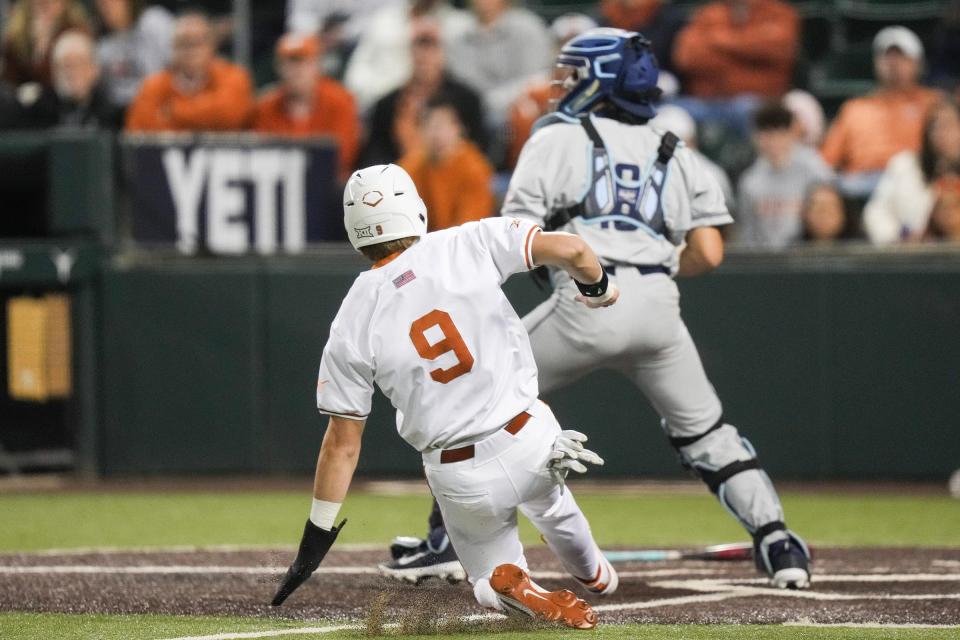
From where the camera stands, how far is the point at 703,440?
5.84 meters

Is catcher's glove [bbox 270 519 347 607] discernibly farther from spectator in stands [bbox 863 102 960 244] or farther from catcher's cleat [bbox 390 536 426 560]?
spectator in stands [bbox 863 102 960 244]

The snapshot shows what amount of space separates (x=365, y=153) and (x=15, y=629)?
260 inches

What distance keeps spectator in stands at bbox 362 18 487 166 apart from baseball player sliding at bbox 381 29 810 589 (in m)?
4.70

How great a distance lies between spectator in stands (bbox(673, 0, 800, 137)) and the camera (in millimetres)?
11430

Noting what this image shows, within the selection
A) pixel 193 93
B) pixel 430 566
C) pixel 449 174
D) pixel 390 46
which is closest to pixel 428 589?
pixel 430 566

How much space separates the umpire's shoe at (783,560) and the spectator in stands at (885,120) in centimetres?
520

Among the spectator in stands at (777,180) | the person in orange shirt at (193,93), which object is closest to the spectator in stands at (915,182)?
the spectator in stands at (777,180)

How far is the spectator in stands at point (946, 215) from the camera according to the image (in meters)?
9.39

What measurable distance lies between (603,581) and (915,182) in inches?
214

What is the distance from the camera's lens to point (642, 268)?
18.9ft

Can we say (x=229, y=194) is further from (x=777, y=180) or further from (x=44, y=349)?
(x=777, y=180)

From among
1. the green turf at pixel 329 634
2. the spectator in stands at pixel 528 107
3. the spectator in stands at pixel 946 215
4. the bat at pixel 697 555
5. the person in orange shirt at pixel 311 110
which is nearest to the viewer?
the green turf at pixel 329 634

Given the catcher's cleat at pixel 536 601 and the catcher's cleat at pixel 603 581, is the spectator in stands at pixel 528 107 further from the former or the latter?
the catcher's cleat at pixel 536 601

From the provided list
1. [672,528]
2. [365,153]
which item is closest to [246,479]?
[365,153]
